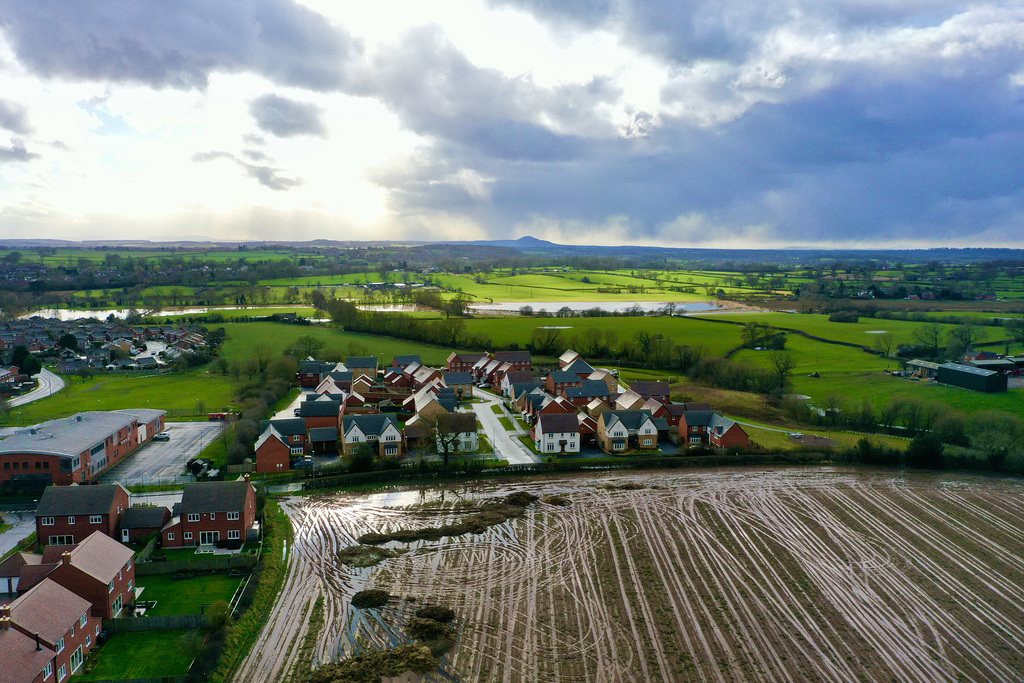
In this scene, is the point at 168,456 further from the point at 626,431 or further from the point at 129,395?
the point at 626,431

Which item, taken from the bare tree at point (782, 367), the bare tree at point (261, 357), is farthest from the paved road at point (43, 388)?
the bare tree at point (782, 367)

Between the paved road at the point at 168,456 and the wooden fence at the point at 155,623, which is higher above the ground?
the wooden fence at the point at 155,623

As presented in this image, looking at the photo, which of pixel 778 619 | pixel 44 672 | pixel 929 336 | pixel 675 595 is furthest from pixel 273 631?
pixel 929 336

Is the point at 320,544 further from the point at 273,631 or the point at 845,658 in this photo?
the point at 845,658

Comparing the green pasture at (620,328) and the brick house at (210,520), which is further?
the green pasture at (620,328)

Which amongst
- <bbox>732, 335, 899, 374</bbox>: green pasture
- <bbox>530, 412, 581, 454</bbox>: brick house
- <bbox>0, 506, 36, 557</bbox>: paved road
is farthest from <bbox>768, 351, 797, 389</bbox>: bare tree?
<bbox>0, 506, 36, 557</bbox>: paved road

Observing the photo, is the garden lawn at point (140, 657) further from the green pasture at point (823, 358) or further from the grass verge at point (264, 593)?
the green pasture at point (823, 358)

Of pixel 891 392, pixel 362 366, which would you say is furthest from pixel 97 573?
pixel 891 392
